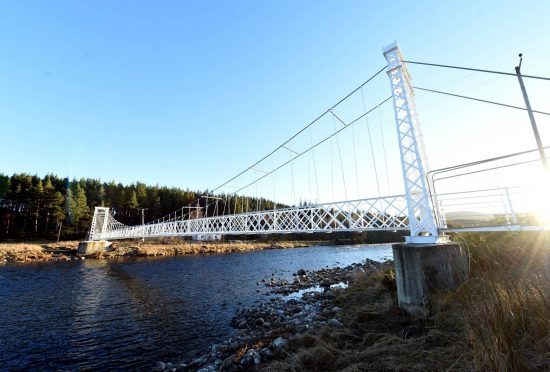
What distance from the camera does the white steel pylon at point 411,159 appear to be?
7805 millimetres

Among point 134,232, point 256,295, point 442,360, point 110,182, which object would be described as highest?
point 110,182

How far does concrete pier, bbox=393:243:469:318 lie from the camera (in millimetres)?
6633

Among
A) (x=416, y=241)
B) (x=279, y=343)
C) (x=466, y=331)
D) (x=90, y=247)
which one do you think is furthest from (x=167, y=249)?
(x=466, y=331)

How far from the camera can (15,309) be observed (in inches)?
469

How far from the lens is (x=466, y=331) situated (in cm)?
359

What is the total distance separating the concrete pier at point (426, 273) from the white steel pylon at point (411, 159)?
2.27ft

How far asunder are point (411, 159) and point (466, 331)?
5.80 metres

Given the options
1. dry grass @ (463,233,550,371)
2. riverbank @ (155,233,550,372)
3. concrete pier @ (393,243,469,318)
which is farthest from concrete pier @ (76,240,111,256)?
dry grass @ (463,233,550,371)

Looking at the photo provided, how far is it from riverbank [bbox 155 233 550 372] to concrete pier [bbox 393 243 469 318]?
9.4 inches

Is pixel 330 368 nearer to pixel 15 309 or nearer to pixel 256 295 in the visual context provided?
pixel 256 295

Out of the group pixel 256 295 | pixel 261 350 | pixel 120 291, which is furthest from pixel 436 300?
pixel 120 291

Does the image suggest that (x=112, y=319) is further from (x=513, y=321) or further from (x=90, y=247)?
(x=90, y=247)

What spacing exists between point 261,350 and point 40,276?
23.3m

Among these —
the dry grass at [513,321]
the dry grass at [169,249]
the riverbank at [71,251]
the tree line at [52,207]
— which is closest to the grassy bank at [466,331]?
the dry grass at [513,321]
